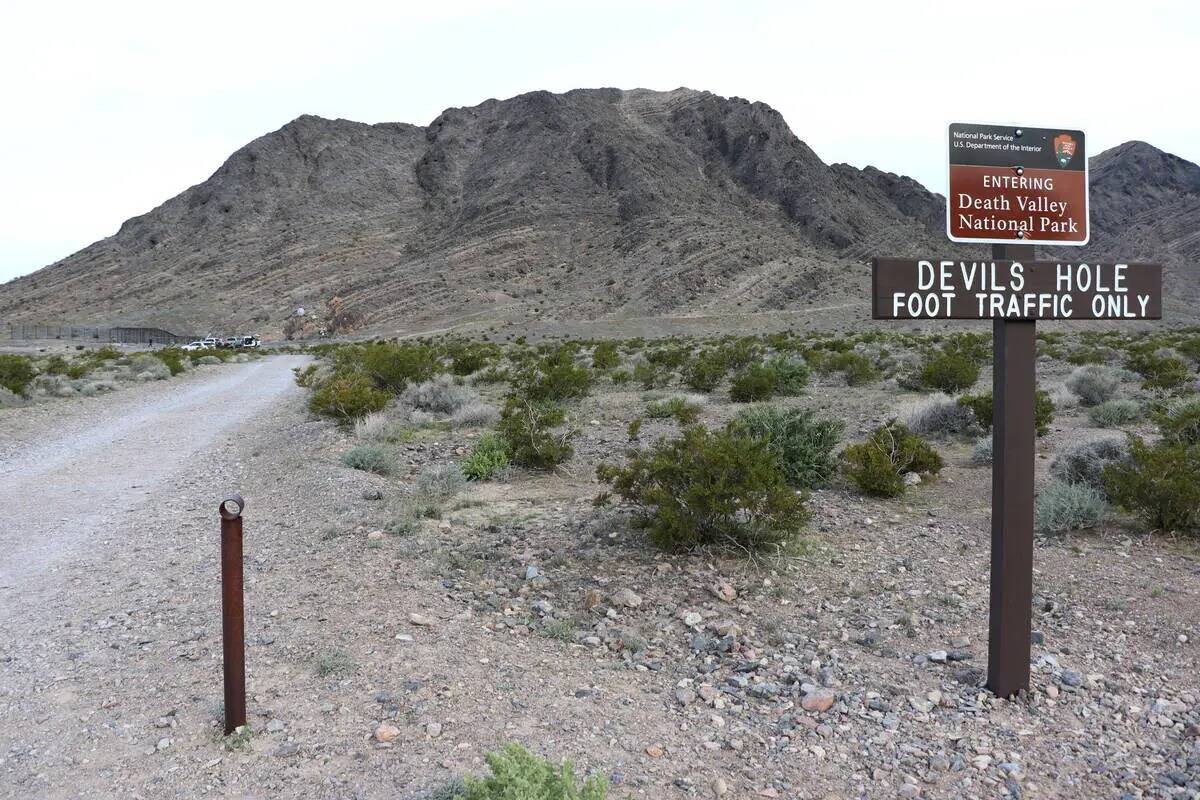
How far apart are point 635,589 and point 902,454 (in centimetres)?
440

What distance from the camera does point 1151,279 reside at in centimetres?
464

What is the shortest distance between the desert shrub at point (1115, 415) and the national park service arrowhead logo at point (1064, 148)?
31.6ft

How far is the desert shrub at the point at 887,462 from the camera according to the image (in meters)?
8.55

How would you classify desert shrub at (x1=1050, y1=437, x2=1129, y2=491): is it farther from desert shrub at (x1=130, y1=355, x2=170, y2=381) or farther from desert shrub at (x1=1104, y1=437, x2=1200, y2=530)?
desert shrub at (x1=130, y1=355, x2=170, y2=381)

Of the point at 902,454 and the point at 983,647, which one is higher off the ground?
the point at 902,454

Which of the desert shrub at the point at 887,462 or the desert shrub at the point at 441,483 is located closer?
the desert shrub at the point at 887,462

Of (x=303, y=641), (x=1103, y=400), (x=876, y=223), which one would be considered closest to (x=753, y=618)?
(x=303, y=641)

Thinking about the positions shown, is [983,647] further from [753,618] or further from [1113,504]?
[1113,504]

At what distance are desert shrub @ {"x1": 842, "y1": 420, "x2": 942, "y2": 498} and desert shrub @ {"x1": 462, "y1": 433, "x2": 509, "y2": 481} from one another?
3.87m

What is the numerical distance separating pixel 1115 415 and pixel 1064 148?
Answer: 9811 mm

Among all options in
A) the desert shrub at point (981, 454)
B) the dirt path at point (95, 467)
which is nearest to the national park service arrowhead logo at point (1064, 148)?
the desert shrub at point (981, 454)

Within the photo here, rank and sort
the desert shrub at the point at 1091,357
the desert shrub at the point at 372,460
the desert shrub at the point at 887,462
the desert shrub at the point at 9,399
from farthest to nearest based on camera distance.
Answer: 1. the desert shrub at the point at 1091,357
2. the desert shrub at the point at 9,399
3. the desert shrub at the point at 372,460
4. the desert shrub at the point at 887,462

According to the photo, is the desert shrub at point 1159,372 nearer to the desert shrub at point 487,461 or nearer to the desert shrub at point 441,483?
the desert shrub at point 487,461

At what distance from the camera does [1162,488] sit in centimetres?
707
